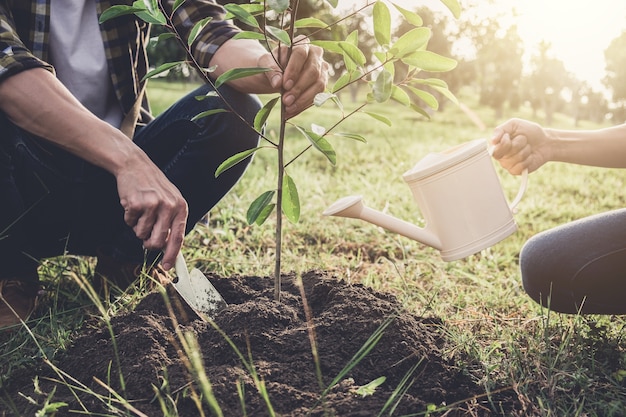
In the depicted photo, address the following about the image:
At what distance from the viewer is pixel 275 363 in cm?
134

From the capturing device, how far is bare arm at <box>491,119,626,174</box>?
180cm

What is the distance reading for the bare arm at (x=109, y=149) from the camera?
1375 millimetres

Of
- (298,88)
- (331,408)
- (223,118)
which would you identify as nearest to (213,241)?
(223,118)

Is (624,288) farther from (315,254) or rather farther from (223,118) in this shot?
(223,118)

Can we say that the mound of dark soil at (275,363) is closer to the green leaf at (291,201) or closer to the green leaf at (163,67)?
the green leaf at (291,201)

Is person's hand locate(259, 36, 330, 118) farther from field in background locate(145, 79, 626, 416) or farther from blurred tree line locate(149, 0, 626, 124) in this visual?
blurred tree line locate(149, 0, 626, 124)

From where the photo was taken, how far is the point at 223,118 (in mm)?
1961

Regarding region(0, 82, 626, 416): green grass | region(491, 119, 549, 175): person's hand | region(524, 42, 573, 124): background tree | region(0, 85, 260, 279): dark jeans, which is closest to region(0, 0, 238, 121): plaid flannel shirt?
region(0, 85, 260, 279): dark jeans

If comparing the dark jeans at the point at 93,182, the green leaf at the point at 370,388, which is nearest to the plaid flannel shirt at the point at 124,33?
the dark jeans at the point at 93,182

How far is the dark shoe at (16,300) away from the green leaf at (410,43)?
4.54 ft

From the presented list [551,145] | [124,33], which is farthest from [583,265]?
[124,33]

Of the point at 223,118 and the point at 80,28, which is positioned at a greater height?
the point at 80,28

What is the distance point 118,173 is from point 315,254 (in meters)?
1.18

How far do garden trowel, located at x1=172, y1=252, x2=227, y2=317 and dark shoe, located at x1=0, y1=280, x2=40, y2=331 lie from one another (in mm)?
597
